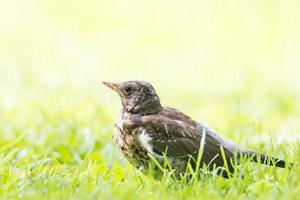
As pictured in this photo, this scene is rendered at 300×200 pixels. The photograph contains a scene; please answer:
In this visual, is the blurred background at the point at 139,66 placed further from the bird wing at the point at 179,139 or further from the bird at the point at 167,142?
the bird wing at the point at 179,139

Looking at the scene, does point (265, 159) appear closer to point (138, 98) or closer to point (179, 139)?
point (179, 139)

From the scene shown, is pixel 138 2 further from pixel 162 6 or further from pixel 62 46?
pixel 62 46

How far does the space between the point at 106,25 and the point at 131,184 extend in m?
10.6

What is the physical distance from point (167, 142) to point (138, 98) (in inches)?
20.5

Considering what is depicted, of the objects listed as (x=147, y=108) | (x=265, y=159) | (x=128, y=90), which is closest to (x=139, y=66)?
(x=128, y=90)

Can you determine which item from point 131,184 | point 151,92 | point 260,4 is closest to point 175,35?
point 260,4

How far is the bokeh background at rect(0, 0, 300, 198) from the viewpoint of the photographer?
8336 mm

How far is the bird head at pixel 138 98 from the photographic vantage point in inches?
265

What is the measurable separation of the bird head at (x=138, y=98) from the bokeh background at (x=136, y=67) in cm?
83

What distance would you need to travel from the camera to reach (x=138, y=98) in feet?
22.2

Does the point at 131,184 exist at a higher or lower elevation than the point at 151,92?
lower

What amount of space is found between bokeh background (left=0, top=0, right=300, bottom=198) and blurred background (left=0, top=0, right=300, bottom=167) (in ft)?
0.06

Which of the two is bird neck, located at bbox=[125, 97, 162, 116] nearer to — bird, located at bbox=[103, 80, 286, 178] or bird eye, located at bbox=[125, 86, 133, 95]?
bird, located at bbox=[103, 80, 286, 178]

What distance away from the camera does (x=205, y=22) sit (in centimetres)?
1585
